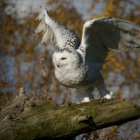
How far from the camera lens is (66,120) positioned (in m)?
3.77

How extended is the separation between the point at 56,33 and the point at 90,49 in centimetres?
34

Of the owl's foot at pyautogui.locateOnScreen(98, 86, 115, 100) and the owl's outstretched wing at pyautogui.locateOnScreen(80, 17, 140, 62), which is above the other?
the owl's outstretched wing at pyautogui.locateOnScreen(80, 17, 140, 62)

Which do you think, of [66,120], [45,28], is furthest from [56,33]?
[66,120]

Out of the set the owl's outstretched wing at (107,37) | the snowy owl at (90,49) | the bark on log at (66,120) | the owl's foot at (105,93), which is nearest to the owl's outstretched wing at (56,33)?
the snowy owl at (90,49)

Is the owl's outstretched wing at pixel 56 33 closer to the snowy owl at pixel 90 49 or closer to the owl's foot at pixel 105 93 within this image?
the snowy owl at pixel 90 49

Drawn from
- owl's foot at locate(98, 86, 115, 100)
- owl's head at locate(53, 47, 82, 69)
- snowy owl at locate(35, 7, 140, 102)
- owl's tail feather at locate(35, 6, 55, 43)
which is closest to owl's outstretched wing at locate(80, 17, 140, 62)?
snowy owl at locate(35, 7, 140, 102)

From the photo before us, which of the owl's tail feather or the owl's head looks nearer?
the owl's head

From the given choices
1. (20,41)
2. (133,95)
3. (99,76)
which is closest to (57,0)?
(20,41)

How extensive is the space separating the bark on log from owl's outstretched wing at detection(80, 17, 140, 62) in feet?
1.54

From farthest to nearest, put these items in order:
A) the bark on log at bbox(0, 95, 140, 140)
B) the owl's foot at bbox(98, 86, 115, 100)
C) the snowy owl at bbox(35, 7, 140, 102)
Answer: the owl's foot at bbox(98, 86, 115, 100) < the snowy owl at bbox(35, 7, 140, 102) < the bark on log at bbox(0, 95, 140, 140)

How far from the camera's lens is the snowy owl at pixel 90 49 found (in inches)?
158

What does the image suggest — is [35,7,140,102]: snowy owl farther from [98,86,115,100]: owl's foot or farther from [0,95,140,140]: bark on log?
[0,95,140,140]: bark on log

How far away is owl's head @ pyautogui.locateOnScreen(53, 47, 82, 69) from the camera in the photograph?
13.1 feet

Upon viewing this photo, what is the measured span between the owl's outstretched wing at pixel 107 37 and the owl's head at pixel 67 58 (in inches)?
4.3
